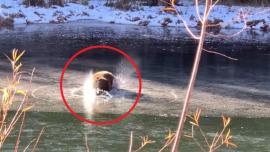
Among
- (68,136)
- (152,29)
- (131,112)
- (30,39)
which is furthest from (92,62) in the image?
(152,29)

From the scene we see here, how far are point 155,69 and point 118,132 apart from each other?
18.9 feet

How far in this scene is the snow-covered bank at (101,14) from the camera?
2473 cm

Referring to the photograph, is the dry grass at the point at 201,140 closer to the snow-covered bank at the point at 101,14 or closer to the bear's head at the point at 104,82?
the bear's head at the point at 104,82

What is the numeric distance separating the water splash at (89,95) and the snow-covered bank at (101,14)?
13557 mm

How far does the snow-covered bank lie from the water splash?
13557mm

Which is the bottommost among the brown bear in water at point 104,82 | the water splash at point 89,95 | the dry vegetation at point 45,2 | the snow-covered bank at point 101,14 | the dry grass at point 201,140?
the snow-covered bank at point 101,14

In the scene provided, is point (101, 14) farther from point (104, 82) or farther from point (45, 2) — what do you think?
point (104, 82)

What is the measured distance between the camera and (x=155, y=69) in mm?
12609

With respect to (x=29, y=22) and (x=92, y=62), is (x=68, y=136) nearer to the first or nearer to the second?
(x=92, y=62)

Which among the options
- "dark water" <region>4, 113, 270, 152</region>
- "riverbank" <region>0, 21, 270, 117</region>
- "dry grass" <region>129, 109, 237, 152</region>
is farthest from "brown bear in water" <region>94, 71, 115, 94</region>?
"dry grass" <region>129, 109, 237, 152</region>

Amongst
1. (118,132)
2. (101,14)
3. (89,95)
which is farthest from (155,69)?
(101,14)

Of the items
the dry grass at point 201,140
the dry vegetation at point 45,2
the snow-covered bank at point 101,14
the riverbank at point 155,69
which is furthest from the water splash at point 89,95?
the dry vegetation at point 45,2

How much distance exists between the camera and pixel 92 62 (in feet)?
44.5

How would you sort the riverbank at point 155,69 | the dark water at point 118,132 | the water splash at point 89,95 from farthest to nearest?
the riverbank at point 155,69
the water splash at point 89,95
the dark water at point 118,132
